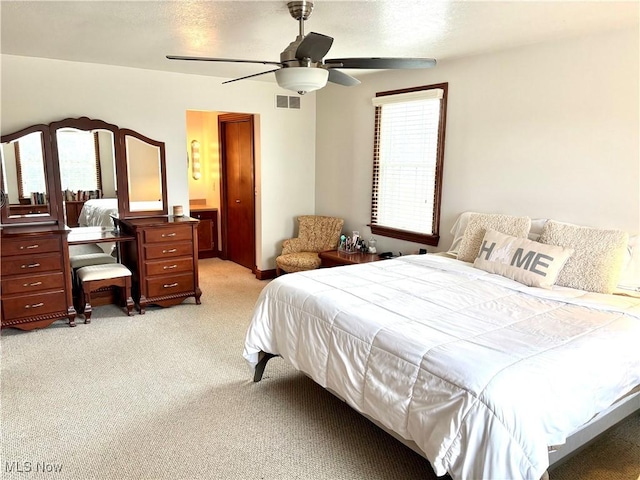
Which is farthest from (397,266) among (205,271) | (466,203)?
(205,271)

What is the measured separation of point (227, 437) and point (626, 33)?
354 centimetres

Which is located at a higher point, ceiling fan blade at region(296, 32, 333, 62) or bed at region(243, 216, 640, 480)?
ceiling fan blade at region(296, 32, 333, 62)

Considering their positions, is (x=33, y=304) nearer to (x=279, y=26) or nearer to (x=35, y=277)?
(x=35, y=277)

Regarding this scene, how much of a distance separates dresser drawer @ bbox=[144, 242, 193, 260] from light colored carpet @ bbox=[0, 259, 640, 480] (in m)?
0.84

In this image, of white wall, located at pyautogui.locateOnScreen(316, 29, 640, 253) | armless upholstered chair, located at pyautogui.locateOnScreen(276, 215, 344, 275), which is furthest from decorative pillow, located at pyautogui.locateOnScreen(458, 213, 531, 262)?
armless upholstered chair, located at pyautogui.locateOnScreen(276, 215, 344, 275)

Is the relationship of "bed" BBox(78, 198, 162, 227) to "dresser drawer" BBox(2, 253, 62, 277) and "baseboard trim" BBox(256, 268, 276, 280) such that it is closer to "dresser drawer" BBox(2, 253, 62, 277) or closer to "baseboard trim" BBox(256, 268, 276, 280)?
"dresser drawer" BBox(2, 253, 62, 277)

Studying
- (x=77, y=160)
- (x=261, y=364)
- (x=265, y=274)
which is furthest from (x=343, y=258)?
(x=77, y=160)

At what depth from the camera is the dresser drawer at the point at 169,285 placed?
4516 mm

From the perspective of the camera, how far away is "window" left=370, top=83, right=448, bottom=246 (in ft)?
14.2

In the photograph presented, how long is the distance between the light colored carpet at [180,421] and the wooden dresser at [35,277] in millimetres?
169

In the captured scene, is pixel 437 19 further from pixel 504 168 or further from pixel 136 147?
pixel 136 147

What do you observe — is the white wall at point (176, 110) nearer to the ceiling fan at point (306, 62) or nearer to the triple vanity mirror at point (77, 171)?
the triple vanity mirror at point (77, 171)

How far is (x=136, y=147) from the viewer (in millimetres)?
4715

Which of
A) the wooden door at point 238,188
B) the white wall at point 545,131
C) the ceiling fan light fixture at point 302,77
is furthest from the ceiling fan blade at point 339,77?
the wooden door at point 238,188
